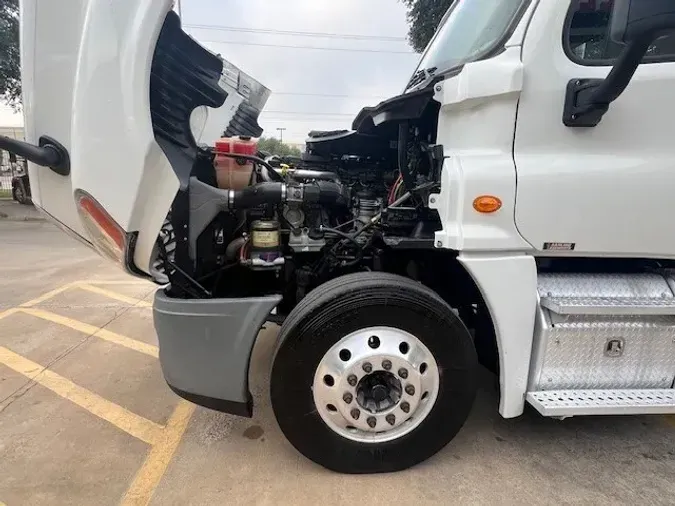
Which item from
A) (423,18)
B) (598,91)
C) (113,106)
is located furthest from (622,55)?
(423,18)

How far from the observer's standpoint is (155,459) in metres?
2.59

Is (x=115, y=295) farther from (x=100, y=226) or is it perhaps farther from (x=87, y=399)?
(x=100, y=226)

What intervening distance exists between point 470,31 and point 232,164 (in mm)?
1655

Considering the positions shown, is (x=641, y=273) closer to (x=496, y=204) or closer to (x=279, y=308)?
(x=496, y=204)

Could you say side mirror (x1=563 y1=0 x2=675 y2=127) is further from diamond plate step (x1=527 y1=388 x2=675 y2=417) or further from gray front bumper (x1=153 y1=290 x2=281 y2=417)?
gray front bumper (x1=153 y1=290 x2=281 y2=417)

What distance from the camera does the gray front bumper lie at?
2344 millimetres

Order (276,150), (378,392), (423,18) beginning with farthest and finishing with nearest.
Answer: (423,18)
(276,150)
(378,392)

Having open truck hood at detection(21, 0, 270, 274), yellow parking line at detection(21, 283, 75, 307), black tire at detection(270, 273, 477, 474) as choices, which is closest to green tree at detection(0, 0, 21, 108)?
yellow parking line at detection(21, 283, 75, 307)

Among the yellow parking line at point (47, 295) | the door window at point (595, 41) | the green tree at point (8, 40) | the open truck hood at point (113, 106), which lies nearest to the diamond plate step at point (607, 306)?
the door window at point (595, 41)

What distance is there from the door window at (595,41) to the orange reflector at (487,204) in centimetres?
77

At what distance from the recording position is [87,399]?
321 cm

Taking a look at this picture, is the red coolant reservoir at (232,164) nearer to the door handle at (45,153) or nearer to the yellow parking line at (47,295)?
the door handle at (45,153)

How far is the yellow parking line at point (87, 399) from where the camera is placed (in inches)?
113

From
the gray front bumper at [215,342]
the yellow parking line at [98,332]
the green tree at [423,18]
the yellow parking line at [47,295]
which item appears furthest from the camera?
the green tree at [423,18]
